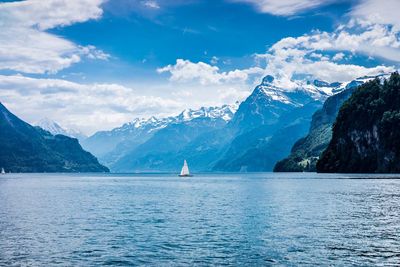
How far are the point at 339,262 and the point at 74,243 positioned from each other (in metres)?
30.4

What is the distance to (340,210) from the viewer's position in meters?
92.1

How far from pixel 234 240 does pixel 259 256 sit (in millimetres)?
9632

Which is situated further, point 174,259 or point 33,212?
point 33,212

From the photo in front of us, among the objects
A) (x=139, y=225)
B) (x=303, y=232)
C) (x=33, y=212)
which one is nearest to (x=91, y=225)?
(x=139, y=225)

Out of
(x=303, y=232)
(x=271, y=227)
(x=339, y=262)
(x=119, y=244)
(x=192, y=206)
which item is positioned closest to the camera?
(x=339, y=262)

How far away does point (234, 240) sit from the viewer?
60.0 meters

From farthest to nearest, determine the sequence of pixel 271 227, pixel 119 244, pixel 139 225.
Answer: pixel 139 225 < pixel 271 227 < pixel 119 244

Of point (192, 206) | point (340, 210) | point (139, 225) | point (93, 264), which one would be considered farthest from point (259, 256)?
point (192, 206)

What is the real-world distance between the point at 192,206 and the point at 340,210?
3096 cm

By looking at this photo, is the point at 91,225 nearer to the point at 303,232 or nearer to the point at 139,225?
the point at 139,225

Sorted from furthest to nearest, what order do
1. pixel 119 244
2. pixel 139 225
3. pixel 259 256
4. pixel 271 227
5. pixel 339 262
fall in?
1. pixel 139 225
2. pixel 271 227
3. pixel 119 244
4. pixel 259 256
5. pixel 339 262

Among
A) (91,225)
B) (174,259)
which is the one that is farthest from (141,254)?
(91,225)

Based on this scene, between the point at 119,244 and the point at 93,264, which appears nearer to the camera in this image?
the point at 93,264

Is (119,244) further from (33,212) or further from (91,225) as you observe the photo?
(33,212)
